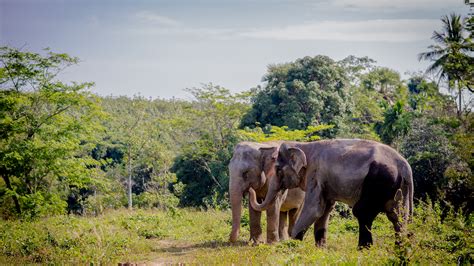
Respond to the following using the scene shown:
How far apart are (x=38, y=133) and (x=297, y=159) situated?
1238 cm

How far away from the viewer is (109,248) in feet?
37.6

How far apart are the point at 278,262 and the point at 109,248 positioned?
4.74 meters

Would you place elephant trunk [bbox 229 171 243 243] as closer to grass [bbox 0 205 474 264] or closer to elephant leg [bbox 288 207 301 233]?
grass [bbox 0 205 474 264]

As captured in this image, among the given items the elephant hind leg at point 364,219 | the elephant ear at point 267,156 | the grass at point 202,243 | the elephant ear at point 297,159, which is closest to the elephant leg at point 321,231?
the grass at point 202,243

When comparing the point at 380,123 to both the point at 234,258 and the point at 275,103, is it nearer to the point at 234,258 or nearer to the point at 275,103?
the point at 275,103

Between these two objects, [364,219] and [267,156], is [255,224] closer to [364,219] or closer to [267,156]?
[267,156]

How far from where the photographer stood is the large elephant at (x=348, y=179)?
9445 millimetres

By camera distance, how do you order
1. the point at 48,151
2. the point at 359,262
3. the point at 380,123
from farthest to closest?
the point at 380,123 < the point at 48,151 < the point at 359,262

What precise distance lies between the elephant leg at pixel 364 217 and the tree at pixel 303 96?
1750 centimetres

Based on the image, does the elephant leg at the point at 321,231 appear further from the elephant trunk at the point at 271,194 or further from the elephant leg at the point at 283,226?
the elephant leg at the point at 283,226

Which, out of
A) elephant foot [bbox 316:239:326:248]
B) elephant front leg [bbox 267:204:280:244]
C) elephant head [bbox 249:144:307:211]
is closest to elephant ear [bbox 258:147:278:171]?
elephant head [bbox 249:144:307:211]

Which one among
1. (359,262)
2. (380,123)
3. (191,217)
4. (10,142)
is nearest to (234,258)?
(359,262)

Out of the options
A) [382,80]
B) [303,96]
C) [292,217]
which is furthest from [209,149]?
[382,80]

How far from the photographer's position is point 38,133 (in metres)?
19.6
